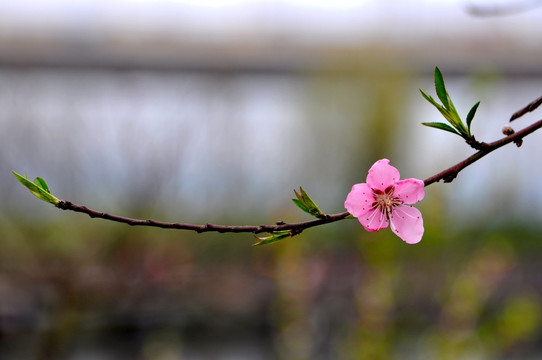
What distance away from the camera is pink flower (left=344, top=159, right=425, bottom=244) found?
0.54 metres

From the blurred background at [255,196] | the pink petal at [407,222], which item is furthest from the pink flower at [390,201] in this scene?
the blurred background at [255,196]

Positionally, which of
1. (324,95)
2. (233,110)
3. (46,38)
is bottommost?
(233,110)

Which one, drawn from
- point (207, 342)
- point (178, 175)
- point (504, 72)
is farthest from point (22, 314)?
point (504, 72)

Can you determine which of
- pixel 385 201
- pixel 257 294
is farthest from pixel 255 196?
pixel 385 201

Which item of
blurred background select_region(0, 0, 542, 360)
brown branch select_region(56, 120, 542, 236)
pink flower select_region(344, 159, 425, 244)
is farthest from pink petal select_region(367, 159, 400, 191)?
blurred background select_region(0, 0, 542, 360)

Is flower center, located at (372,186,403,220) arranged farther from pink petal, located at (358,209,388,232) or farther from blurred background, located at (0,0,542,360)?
blurred background, located at (0,0,542,360)

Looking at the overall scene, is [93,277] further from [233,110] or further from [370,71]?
[370,71]

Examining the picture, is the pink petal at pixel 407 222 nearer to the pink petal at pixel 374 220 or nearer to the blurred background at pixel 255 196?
the pink petal at pixel 374 220

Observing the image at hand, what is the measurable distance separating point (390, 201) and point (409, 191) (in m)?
0.03

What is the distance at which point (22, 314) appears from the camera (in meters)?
2.18

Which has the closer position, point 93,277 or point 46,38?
point 93,277

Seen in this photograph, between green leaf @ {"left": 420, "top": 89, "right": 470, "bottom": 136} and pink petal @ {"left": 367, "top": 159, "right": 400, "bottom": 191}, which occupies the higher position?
green leaf @ {"left": 420, "top": 89, "right": 470, "bottom": 136}

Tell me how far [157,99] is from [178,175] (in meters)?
Result: 0.45

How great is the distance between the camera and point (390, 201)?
58cm
